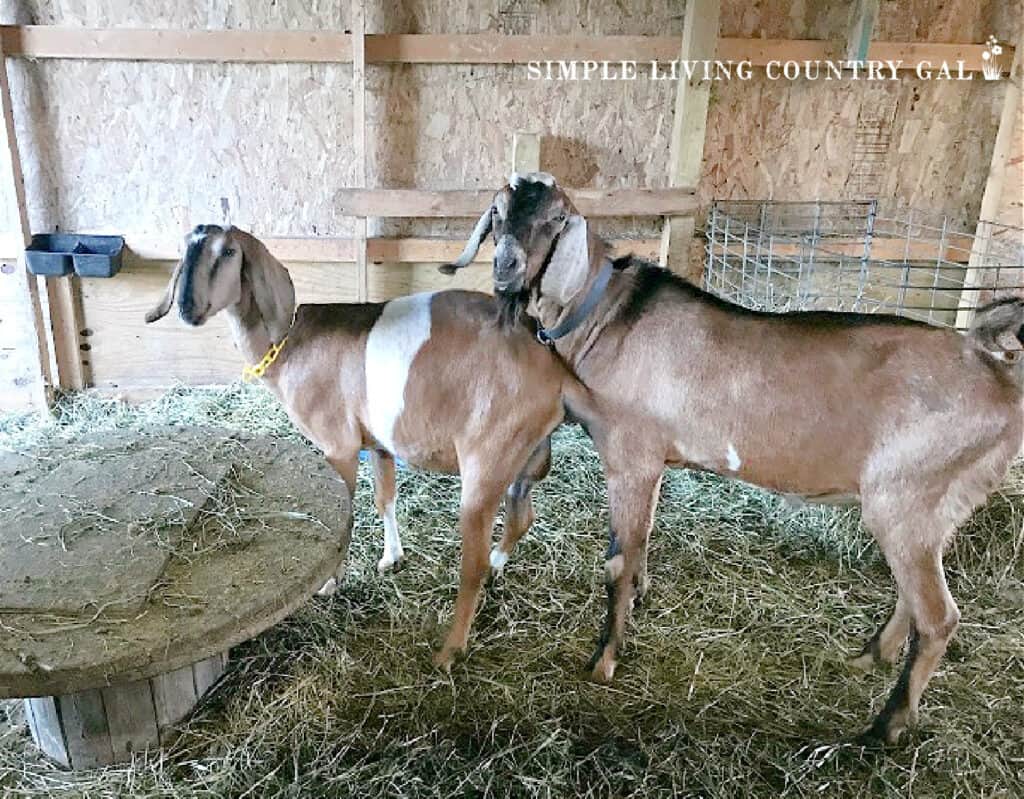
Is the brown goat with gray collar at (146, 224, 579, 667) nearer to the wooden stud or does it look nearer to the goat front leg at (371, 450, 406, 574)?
the goat front leg at (371, 450, 406, 574)

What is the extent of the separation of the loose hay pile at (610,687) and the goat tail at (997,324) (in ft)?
4.12

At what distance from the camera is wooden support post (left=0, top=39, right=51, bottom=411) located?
461 cm

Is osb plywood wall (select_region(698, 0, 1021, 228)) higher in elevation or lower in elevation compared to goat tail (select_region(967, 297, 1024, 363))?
higher

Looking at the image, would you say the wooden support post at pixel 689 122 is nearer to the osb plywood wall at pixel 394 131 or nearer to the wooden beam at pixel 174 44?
the osb plywood wall at pixel 394 131

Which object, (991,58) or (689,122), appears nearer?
(689,122)

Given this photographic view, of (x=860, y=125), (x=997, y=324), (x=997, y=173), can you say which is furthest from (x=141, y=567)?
(x=997, y=173)

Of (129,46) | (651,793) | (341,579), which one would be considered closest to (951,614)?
(651,793)

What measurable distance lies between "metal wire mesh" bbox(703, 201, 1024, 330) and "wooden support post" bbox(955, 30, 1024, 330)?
0.04 ft

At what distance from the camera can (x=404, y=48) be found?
4.82 meters

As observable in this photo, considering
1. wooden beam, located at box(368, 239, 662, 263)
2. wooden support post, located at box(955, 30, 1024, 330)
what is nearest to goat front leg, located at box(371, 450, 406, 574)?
wooden beam, located at box(368, 239, 662, 263)

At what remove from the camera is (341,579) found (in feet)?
11.6

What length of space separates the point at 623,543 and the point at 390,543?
1156 mm

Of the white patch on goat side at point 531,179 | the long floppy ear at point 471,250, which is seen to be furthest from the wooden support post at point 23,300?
the white patch on goat side at point 531,179

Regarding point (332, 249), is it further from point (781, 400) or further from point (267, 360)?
point (781, 400)
